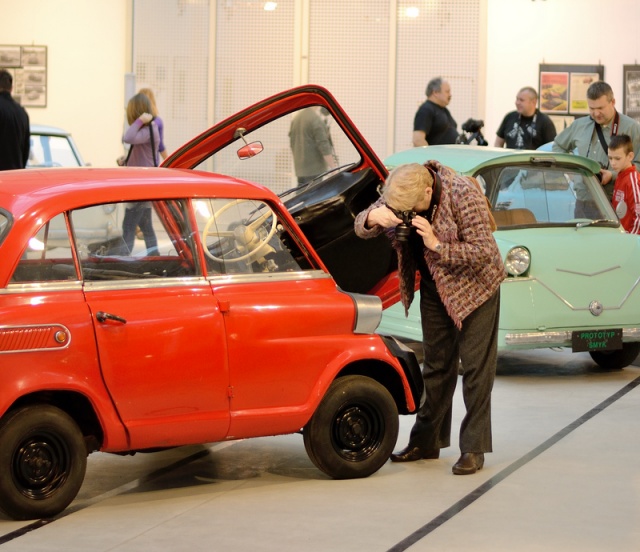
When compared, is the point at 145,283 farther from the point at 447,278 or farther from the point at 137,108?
the point at 137,108

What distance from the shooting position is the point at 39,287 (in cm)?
504

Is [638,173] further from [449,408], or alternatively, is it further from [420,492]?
[420,492]

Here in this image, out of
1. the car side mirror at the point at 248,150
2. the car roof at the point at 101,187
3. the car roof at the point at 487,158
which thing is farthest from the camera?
the car roof at the point at 487,158

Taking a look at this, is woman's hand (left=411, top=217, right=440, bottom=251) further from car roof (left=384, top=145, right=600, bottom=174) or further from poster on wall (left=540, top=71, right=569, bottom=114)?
poster on wall (left=540, top=71, right=569, bottom=114)

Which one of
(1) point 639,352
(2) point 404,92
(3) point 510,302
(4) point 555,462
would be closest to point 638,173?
(1) point 639,352

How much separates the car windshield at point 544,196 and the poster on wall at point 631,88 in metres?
8.50

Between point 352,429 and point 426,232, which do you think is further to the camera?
point 352,429

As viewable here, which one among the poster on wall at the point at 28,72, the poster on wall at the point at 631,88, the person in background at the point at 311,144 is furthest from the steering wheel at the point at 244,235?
the poster on wall at the point at 28,72

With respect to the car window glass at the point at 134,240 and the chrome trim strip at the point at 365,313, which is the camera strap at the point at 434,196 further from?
the car window glass at the point at 134,240

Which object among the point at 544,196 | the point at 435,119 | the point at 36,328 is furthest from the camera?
the point at 435,119

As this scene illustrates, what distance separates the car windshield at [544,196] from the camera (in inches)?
348

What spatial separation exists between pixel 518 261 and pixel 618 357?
1290 millimetres

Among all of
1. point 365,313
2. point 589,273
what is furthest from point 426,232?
point 589,273

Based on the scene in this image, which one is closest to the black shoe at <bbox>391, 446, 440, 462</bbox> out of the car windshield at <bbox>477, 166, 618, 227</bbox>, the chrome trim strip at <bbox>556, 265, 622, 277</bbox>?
the chrome trim strip at <bbox>556, 265, 622, 277</bbox>
